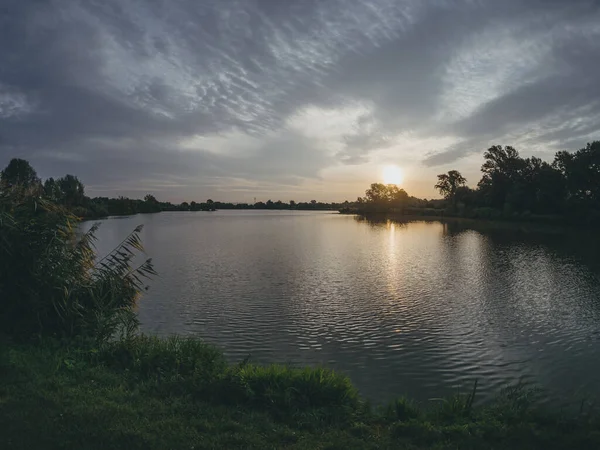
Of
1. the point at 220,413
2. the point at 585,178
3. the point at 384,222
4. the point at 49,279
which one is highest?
the point at 585,178

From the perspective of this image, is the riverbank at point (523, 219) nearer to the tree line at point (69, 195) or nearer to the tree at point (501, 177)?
the tree at point (501, 177)

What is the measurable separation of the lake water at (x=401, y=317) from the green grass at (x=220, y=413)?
227 centimetres

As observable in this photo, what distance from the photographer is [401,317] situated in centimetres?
1817

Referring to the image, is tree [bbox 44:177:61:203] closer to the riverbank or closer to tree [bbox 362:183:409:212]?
the riverbank

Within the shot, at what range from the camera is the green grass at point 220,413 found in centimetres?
632

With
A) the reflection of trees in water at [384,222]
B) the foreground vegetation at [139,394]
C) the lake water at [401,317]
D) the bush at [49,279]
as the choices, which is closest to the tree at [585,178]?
the reflection of trees in water at [384,222]

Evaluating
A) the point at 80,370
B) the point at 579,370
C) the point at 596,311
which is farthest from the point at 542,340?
the point at 80,370

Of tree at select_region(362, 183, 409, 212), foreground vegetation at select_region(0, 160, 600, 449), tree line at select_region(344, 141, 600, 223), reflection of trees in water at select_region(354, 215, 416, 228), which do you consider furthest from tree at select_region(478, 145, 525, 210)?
foreground vegetation at select_region(0, 160, 600, 449)

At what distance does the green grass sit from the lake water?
2.27m

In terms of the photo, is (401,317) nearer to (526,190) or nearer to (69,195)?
(69,195)

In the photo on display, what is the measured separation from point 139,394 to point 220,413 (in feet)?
6.05

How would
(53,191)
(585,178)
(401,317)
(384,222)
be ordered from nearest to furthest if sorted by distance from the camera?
(53,191) → (401,317) → (585,178) → (384,222)

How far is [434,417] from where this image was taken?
816 centimetres

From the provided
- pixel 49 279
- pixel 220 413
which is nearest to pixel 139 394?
pixel 220 413
